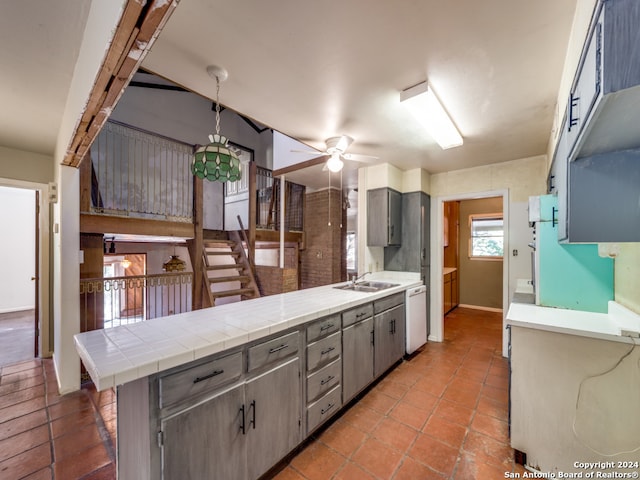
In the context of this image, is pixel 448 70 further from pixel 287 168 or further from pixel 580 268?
pixel 287 168

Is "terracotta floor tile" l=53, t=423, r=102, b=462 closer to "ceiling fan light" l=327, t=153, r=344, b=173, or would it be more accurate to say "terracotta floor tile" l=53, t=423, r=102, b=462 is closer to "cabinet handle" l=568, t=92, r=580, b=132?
"ceiling fan light" l=327, t=153, r=344, b=173

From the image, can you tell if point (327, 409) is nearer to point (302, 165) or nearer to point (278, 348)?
point (278, 348)

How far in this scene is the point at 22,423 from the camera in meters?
2.06

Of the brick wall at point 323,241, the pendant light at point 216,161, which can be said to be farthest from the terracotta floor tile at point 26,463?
the brick wall at point 323,241

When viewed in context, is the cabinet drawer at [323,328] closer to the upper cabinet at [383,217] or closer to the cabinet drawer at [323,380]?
the cabinet drawer at [323,380]

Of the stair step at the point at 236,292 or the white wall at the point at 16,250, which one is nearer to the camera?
the stair step at the point at 236,292

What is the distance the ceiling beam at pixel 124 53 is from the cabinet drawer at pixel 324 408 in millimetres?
2098

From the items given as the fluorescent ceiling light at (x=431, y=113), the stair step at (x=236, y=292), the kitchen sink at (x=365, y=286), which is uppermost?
the fluorescent ceiling light at (x=431, y=113)

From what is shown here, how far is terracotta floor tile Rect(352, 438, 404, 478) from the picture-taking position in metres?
1.63

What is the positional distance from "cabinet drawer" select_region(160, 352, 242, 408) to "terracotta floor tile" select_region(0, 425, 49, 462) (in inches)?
65.0

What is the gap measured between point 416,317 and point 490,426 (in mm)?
1370

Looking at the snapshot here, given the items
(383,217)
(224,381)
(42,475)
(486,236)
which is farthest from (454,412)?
Answer: (486,236)

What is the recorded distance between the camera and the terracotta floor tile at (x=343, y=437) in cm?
180

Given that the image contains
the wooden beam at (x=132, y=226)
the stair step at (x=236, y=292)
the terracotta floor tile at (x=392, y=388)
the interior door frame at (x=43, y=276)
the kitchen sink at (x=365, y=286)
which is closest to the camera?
the terracotta floor tile at (x=392, y=388)
